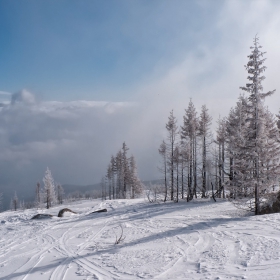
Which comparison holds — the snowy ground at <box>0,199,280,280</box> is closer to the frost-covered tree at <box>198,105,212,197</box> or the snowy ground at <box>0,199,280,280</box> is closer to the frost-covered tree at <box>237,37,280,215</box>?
the frost-covered tree at <box>237,37,280,215</box>

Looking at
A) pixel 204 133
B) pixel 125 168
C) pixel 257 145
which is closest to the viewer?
pixel 257 145

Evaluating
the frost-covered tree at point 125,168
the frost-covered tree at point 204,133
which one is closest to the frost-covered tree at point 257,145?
the frost-covered tree at point 204,133

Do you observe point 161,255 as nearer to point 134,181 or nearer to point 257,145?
point 257,145

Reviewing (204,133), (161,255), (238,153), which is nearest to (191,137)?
(204,133)

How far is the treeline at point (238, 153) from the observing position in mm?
16438

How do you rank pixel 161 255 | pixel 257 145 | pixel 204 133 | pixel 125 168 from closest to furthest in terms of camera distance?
pixel 161 255
pixel 257 145
pixel 204 133
pixel 125 168

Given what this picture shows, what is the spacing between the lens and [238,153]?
17.4 meters

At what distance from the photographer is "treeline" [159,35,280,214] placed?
647 inches

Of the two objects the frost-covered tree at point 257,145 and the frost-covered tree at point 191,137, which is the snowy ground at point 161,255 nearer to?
the frost-covered tree at point 257,145

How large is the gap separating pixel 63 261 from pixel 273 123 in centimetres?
2806

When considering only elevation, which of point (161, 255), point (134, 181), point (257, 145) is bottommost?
point (134, 181)

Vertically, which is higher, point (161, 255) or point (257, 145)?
point (257, 145)

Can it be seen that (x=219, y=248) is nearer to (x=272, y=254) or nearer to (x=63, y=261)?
(x=272, y=254)

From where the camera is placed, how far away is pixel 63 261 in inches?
351
